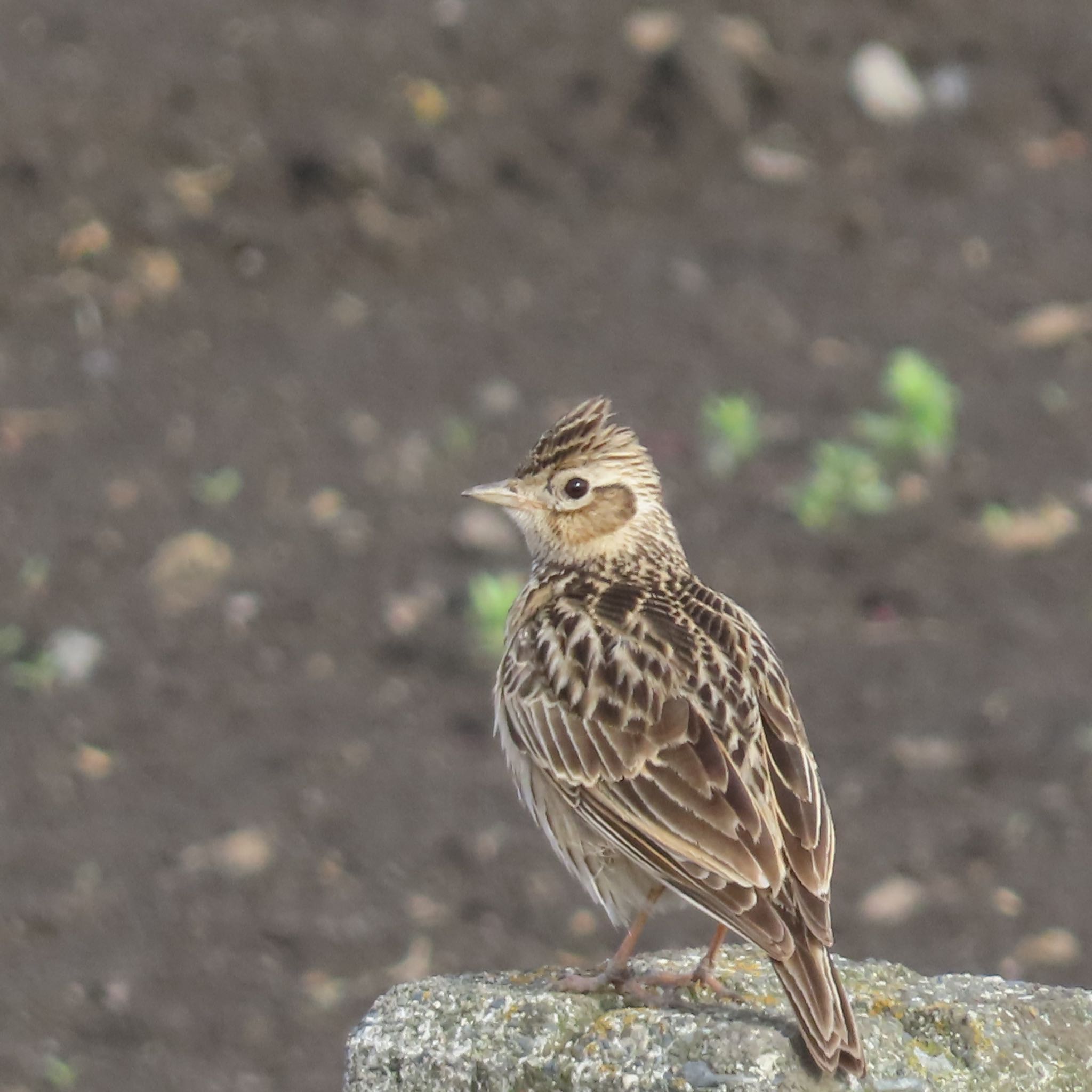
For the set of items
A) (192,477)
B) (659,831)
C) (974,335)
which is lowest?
(659,831)

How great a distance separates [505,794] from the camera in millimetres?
8672

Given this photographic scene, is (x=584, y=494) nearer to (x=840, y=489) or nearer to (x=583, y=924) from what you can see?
(x=583, y=924)

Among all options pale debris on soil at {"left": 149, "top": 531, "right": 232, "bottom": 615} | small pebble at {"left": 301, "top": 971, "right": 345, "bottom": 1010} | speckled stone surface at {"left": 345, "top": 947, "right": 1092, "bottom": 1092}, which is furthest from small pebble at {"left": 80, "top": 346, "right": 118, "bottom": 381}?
speckled stone surface at {"left": 345, "top": 947, "right": 1092, "bottom": 1092}

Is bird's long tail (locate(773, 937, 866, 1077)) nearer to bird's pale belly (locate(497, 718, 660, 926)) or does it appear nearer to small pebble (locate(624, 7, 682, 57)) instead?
bird's pale belly (locate(497, 718, 660, 926))

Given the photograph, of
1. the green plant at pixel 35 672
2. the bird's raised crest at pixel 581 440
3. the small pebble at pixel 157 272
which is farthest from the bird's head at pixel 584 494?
the small pebble at pixel 157 272

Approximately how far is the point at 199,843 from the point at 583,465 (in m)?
3.04

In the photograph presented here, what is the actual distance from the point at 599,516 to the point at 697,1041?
6.15ft

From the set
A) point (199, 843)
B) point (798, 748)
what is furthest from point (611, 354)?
point (798, 748)

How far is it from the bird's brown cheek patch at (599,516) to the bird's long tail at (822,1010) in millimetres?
1829

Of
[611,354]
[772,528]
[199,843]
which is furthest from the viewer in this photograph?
[611,354]

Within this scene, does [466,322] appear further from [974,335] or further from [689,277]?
[974,335]

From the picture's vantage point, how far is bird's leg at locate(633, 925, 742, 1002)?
16.4 feet

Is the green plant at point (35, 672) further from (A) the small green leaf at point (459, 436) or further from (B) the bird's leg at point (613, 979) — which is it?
(B) the bird's leg at point (613, 979)

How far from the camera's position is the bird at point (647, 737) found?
4703 mm
